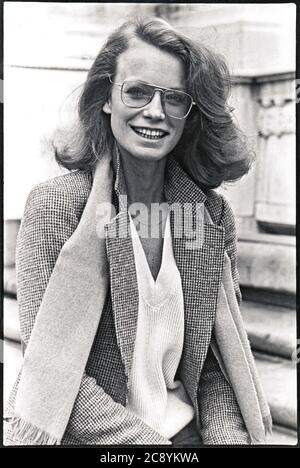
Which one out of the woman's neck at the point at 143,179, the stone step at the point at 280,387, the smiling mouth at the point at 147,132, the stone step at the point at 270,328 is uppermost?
the smiling mouth at the point at 147,132

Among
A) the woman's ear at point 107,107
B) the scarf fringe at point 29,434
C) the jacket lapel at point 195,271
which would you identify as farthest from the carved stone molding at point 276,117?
the scarf fringe at point 29,434

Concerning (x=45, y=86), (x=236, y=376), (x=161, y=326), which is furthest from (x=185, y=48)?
(x=236, y=376)

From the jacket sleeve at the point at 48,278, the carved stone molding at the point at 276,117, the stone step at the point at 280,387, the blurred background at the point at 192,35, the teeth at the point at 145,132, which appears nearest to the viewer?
the jacket sleeve at the point at 48,278

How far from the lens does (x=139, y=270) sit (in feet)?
6.59

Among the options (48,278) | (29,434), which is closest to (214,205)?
(48,278)

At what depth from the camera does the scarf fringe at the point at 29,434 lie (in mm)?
1930

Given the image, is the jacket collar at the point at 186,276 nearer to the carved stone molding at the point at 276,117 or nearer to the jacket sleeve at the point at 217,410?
the jacket sleeve at the point at 217,410

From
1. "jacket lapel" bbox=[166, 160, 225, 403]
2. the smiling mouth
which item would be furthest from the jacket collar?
the smiling mouth

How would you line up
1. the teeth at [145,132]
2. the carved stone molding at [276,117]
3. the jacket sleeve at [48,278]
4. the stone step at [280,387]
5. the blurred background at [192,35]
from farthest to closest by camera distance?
the stone step at [280,387] → the carved stone molding at [276,117] → the blurred background at [192,35] → the teeth at [145,132] → the jacket sleeve at [48,278]

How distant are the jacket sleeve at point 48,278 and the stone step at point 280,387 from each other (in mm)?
705

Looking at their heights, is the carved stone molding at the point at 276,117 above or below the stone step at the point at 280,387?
above

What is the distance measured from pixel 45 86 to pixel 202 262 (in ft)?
2.49
